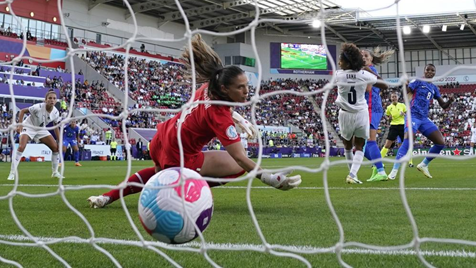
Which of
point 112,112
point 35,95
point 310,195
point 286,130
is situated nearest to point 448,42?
point 286,130

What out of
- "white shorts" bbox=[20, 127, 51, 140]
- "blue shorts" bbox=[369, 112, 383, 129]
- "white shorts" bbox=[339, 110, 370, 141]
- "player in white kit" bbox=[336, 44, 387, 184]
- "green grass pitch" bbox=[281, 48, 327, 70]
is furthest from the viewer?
"green grass pitch" bbox=[281, 48, 327, 70]

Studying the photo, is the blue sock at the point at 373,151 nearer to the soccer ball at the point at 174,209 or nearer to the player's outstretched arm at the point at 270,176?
the player's outstretched arm at the point at 270,176

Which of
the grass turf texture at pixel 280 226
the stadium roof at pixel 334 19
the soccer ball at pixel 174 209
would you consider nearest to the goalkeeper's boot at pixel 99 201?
the grass turf texture at pixel 280 226

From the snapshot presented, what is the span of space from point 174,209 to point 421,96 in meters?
6.79

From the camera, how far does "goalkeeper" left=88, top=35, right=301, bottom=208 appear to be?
3398mm

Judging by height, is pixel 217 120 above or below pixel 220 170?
above

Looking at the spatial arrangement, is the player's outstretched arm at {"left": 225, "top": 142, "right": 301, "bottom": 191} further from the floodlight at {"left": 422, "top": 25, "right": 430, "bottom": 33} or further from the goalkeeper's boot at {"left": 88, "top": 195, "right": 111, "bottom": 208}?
the floodlight at {"left": 422, "top": 25, "right": 430, "bottom": 33}

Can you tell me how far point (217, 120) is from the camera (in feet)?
11.4

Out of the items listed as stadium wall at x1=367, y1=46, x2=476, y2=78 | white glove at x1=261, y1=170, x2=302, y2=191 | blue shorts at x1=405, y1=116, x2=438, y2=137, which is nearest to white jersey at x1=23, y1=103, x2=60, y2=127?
blue shorts at x1=405, y1=116, x2=438, y2=137

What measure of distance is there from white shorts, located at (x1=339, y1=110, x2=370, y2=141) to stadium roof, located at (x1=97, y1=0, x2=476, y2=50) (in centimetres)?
2597

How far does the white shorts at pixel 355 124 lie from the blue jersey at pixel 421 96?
171cm

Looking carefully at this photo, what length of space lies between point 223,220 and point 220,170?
0.78 m

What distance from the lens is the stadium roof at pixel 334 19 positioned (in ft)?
117

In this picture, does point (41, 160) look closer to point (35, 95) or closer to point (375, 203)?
point (35, 95)
